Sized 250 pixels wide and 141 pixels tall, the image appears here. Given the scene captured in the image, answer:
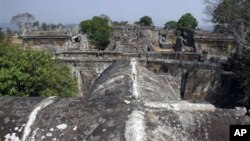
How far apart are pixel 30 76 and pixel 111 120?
8604 millimetres

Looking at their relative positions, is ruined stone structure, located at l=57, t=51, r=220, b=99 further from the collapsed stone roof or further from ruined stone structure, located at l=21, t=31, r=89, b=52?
the collapsed stone roof

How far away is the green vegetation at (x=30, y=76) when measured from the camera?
37.7ft

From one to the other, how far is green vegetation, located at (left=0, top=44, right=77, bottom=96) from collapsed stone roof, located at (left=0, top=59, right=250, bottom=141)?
7197 millimetres

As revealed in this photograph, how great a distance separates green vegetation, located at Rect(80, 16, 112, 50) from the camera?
39409mm

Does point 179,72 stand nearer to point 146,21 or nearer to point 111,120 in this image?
point 111,120

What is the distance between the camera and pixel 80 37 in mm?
30391

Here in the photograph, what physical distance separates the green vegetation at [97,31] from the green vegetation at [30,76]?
25005mm

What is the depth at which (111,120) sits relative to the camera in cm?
397

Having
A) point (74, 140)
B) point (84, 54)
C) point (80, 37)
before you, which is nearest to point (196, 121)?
point (74, 140)

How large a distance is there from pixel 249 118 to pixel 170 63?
12.7 meters

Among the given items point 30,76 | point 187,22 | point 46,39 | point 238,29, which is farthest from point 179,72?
point 187,22

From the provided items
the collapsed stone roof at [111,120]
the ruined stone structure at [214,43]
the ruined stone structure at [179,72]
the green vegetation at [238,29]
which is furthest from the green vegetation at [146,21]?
the collapsed stone roof at [111,120]

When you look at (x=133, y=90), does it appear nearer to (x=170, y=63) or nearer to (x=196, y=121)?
(x=196, y=121)

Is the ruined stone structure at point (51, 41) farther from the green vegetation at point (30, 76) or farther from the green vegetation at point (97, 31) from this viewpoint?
the green vegetation at point (30, 76)
